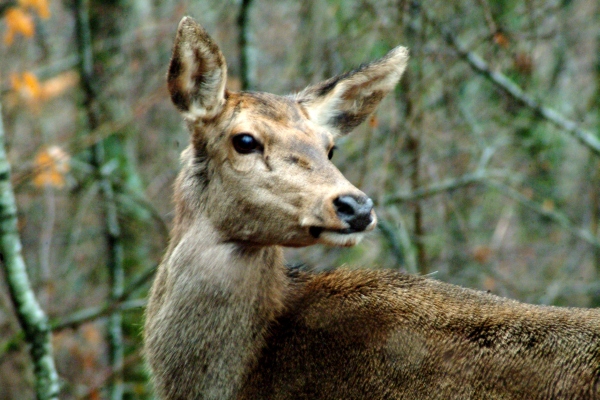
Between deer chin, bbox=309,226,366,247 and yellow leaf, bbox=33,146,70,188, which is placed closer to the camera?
deer chin, bbox=309,226,366,247

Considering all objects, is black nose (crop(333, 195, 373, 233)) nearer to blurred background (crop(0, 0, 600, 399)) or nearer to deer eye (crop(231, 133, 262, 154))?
deer eye (crop(231, 133, 262, 154))

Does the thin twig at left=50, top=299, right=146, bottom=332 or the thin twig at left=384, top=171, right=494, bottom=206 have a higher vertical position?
the thin twig at left=384, top=171, right=494, bottom=206

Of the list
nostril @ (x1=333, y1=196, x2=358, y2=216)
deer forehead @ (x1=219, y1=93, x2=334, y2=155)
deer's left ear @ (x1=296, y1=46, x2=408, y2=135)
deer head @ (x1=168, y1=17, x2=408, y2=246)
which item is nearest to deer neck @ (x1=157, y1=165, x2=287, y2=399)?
deer head @ (x1=168, y1=17, x2=408, y2=246)

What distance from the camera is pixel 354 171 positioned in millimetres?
10414

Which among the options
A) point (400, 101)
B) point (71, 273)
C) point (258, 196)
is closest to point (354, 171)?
point (400, 101)

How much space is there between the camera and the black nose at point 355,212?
4477mm

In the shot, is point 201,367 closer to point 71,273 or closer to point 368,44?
point 368,44

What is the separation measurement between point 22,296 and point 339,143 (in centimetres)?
462

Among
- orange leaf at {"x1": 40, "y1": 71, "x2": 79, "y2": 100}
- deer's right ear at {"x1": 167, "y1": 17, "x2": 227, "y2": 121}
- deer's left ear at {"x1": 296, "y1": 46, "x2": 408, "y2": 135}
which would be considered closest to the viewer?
deer's right ear at {"x1": 167, "y1": 17, "x2": 227, "y2": 121}

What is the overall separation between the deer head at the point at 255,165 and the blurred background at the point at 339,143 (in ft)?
8.18

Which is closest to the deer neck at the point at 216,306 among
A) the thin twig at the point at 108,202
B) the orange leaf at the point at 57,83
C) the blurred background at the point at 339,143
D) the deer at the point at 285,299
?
the deer at the point at 285,299

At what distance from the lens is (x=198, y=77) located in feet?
17.3

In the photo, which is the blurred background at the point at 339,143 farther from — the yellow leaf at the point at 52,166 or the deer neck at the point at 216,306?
the deer neck at the point at 216,306

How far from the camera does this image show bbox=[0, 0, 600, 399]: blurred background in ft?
30.0
